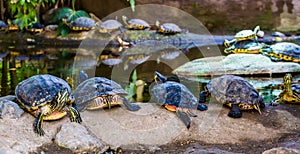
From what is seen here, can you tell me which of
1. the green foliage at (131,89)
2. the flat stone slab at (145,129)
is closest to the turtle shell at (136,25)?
the green foliage at (131,89)

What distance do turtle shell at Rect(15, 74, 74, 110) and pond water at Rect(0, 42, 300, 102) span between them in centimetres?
123

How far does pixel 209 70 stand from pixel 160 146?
2944 millimetres

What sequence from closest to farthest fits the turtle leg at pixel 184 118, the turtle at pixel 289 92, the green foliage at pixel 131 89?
the turtle leg at pixel 184 118
the turtle at pixel 289 92
the green foliage at pixel 131 89

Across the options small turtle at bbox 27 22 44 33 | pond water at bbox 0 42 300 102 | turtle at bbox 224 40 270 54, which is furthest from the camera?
small turtle at bbox 27 22 44 33

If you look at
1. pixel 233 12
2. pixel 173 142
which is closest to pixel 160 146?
pixel 173 142

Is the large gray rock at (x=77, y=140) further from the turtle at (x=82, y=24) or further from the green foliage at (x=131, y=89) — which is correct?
the turtle at (x=82, y=24)

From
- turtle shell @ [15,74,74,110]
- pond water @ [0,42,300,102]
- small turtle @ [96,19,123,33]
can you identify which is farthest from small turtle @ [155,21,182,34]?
turtle shell @ [15,74,74,110]

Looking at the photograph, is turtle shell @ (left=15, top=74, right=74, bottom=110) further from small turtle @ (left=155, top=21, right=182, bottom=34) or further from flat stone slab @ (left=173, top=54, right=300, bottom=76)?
small turtle @ (left=155, top=21, right=182, bottom=34)

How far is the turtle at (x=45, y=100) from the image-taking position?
266cm

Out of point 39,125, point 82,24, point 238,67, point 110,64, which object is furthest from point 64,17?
point 39,125

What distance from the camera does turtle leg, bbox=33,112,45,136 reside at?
2.60m

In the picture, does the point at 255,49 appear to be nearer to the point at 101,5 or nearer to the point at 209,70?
the point at 209,70

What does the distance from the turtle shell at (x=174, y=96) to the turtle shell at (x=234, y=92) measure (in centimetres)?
29

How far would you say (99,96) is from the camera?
2.98 metres
